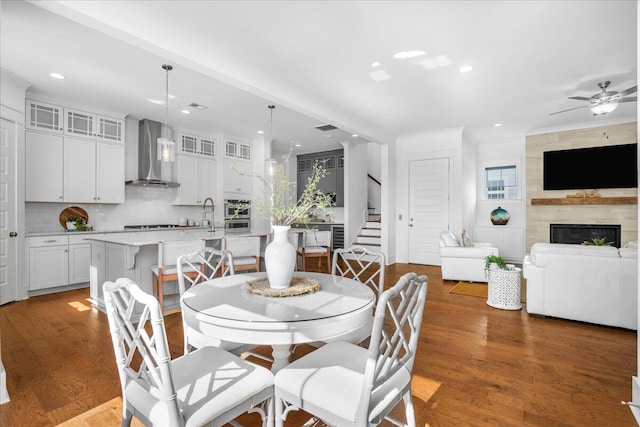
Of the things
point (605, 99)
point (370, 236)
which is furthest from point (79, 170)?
point (605, 99)

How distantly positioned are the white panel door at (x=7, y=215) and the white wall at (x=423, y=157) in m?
6.01

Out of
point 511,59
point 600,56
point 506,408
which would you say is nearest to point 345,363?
point 506,408

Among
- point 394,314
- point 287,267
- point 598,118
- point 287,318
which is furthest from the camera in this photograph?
point 598,118

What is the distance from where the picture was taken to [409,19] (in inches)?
108

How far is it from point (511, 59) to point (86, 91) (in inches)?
206

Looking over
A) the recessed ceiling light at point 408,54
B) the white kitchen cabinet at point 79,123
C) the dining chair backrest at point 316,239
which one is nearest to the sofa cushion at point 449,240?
the dining chair backrest at point 316,239

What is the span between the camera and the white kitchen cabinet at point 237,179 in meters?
6.71

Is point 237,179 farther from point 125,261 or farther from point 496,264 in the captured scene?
point 496,264

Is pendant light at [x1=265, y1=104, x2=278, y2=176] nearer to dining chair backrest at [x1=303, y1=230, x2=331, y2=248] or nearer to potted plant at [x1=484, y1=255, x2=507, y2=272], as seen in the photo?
dining chair backrest at [x1=303, y1=230, x2=331, y2=248]

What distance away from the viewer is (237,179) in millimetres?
6906

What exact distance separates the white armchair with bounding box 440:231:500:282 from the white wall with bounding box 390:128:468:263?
1.44 metres

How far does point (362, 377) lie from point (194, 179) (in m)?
5.79

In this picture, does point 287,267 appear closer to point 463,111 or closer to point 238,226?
point 463,111

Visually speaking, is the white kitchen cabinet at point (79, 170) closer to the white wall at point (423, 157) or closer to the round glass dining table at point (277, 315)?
the round glass dining table at point (277, 315)
